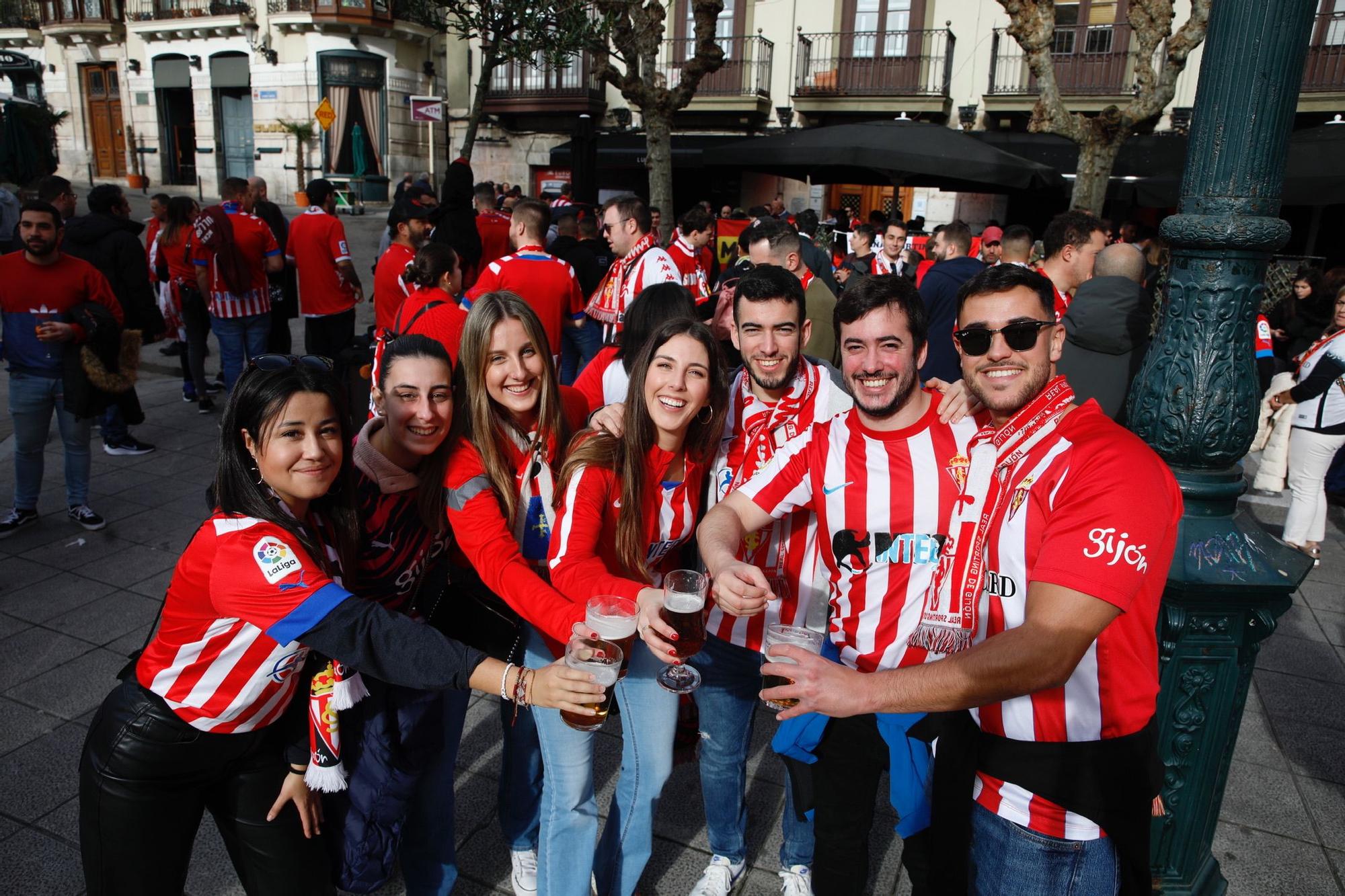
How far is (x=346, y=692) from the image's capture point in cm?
211

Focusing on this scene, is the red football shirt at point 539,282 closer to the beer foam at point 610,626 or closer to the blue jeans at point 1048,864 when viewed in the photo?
the beer foam at point 610,626

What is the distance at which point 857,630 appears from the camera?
232 centimetres

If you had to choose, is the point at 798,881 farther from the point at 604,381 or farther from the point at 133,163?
the point at 133,163

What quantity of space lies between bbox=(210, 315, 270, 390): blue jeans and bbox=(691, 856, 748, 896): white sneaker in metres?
6.74

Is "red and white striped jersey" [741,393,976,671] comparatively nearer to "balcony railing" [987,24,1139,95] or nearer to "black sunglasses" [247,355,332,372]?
"black sunglasses" [247,355,332,372]

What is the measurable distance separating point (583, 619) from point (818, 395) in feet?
4.35

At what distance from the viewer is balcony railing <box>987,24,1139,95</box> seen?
65.7 ft

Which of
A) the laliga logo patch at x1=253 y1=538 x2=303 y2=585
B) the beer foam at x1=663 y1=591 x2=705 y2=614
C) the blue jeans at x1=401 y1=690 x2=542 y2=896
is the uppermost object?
the laliga logo patch at x1=253 y1=538 x2=303 y2=585

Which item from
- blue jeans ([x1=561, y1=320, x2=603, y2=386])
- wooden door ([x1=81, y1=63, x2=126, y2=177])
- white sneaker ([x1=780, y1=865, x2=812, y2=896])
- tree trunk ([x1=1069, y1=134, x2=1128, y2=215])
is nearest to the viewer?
white sneaker ([x1=780, y1=865, x2=812, y2=896])

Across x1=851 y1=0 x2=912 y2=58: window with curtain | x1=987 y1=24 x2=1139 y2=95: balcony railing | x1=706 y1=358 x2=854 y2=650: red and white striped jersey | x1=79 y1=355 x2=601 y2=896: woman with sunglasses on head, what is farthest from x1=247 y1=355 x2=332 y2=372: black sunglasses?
x1=851 y1=0 x2=912 y2=58: window with curtain

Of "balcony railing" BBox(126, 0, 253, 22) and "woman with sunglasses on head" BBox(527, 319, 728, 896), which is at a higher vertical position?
"balcony railing" BBox(126, 0, 253, 22)

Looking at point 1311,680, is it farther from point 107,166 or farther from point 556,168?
point 107,166

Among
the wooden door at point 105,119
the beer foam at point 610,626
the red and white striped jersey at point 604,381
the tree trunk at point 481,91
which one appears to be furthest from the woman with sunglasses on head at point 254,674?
the wooden door at point 105,119

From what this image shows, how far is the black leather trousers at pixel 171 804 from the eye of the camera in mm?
2037
